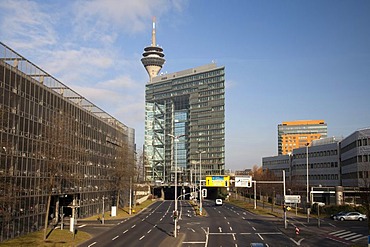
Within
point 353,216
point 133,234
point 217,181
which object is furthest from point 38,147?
point 353,216

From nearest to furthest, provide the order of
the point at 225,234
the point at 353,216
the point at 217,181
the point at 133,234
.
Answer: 1. the point at 225,234
2. the point at 133,234
3. the point at 353,216
4. the point at 217,181

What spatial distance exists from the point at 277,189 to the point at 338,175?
16996 mm

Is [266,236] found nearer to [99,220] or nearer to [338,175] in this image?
[99,220]

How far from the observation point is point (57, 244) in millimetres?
45250

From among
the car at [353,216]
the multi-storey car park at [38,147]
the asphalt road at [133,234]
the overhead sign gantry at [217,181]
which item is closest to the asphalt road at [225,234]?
the asphalt road at [133,234]

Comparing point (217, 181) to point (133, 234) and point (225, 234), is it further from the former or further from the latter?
point (133, 234)

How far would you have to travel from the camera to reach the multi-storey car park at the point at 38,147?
153 ft

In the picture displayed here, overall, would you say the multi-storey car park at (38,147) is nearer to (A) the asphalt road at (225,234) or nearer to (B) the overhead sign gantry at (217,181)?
(A) the asphalt road at (225,234)

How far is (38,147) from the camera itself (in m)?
55.8

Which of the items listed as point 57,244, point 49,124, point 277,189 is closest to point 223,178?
point 277,189

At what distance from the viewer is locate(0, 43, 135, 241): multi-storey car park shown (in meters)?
46.6

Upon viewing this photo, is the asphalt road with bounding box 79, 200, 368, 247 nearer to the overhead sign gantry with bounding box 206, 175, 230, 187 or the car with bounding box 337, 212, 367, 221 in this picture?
the car with bounding box 337, 212, 367, 221

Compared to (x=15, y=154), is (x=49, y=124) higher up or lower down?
higher up

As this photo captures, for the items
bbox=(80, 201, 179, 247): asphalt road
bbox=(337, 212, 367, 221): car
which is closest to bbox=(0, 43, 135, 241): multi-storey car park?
bbox=(80, 201, 179, 247): asphalt road
